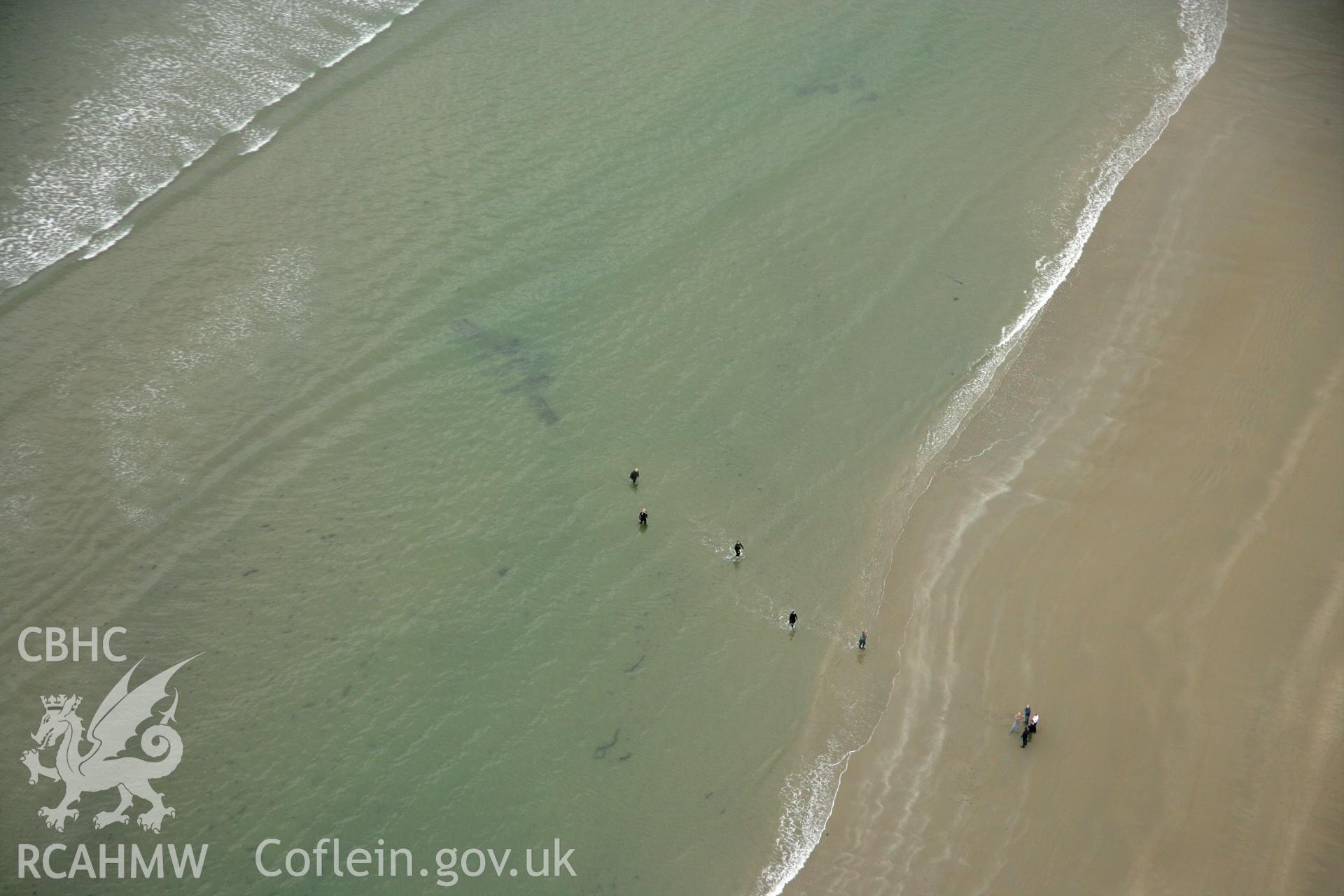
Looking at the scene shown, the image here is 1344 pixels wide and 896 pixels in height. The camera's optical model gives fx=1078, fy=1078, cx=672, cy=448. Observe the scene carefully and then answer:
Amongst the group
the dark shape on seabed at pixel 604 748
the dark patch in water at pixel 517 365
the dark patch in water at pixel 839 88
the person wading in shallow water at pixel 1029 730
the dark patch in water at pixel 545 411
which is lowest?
the dark shape on seabed at pixel 604 748

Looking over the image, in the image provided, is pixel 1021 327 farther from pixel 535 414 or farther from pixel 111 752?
pixel 111 752

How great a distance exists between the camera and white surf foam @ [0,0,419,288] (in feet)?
105

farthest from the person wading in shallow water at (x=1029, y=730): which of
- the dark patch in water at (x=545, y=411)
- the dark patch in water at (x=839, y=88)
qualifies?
the dark patch in water at (x=839, y=88)

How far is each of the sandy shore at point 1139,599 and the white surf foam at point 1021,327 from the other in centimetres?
37

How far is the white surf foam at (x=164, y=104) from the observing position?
105ft

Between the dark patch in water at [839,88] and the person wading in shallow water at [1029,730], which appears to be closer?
the person wading in shallow water at [1029,730]

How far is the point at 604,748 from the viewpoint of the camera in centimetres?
2297

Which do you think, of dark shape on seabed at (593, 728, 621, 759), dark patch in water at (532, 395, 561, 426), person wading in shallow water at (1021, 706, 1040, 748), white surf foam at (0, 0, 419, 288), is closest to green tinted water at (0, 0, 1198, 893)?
dark shape on seabed at (593, 728, 621, 759)

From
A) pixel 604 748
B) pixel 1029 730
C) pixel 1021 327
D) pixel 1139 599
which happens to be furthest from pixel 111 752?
pixel 1021 327

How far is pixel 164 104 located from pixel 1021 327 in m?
28.6

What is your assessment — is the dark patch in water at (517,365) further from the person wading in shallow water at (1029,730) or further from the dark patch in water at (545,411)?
the person wading in shallow water at (1029,730)

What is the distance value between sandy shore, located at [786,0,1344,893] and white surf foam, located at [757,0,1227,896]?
0.37 m

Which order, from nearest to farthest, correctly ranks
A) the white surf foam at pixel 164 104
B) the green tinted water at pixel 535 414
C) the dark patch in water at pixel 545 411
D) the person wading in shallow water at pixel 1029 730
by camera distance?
the green tinted water at pixel 535 414, the person wading in shallow water at pixel 1029 730, the dark patch in water at pixel 545 411, the white surf foam at pixel 164 104

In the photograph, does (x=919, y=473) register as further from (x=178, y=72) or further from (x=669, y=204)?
(x=178, y=72)
